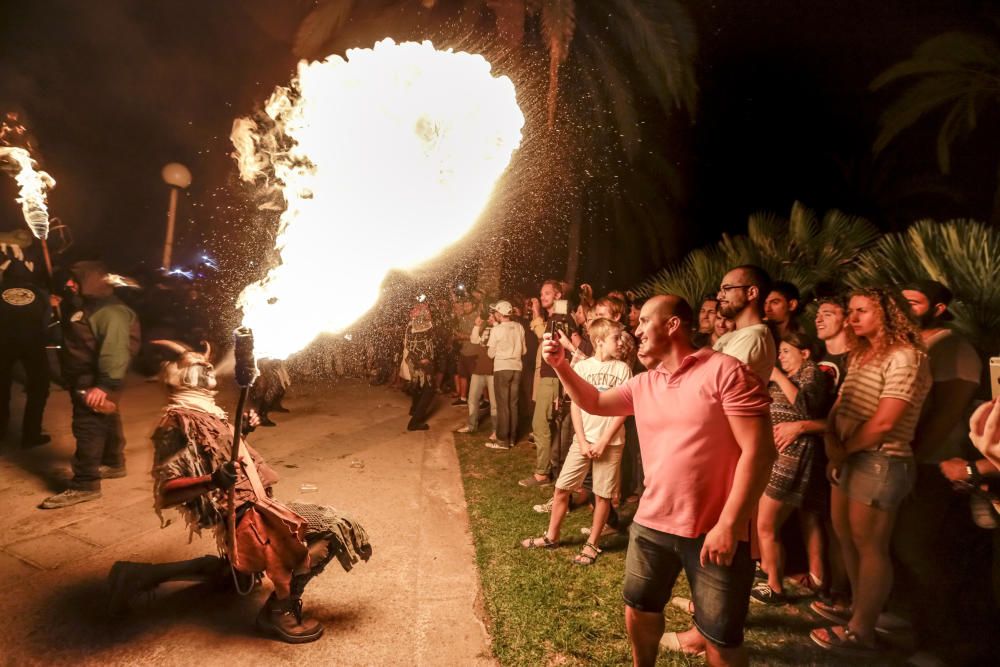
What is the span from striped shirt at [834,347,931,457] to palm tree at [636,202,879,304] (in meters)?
3.58

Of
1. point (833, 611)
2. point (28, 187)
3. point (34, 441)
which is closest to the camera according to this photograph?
point (833, 611)

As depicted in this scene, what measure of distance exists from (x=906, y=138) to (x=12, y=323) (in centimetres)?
2349

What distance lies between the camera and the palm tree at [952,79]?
957 centimetres

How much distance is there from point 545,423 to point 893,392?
426cm

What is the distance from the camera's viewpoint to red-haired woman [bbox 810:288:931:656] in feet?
11.5

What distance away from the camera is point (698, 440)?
277 centimetres

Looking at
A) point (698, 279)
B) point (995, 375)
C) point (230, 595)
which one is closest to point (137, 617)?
point (230, 595)

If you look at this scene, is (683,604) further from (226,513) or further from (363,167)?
(363,167)

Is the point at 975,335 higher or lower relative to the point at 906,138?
lower

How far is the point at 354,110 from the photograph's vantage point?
207 inches

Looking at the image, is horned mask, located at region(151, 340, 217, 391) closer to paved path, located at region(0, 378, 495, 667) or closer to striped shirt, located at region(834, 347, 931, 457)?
paved path, located at region(0, 378, 495, 667)

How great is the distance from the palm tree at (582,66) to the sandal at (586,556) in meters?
9.62

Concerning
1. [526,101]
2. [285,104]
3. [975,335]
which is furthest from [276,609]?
[526,101]

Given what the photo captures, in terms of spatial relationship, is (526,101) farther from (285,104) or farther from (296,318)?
(296,318)
